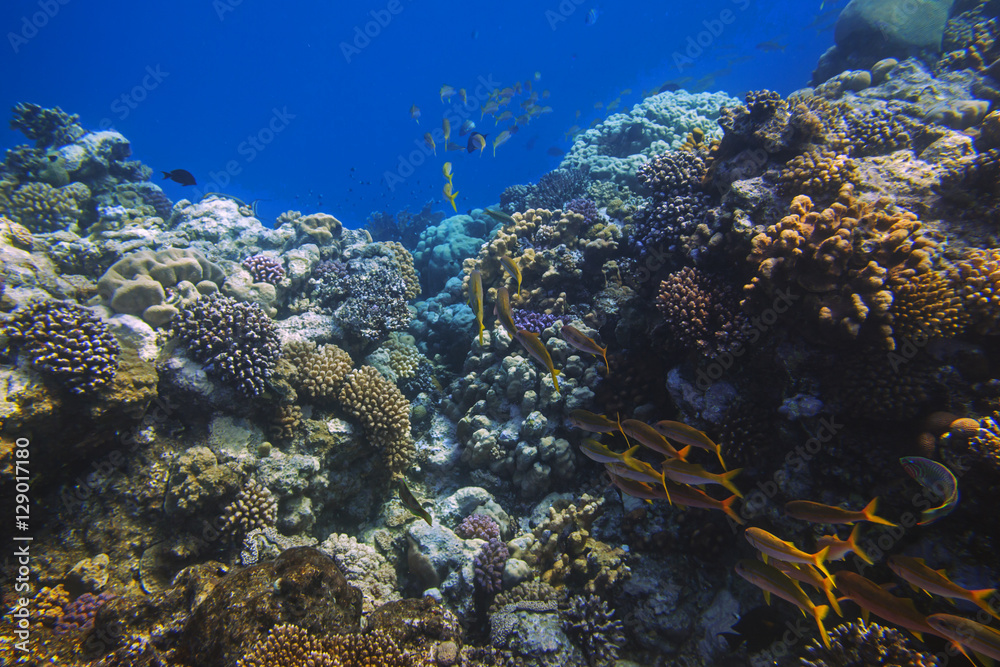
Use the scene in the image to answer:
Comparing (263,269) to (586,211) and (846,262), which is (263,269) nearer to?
(586,211)

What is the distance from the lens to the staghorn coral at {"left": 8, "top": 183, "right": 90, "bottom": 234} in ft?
28.4

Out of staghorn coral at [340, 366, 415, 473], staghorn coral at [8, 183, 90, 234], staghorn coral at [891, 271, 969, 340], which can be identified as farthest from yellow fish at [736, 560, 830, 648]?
staghorn coral at [8, 183, 90, 234]

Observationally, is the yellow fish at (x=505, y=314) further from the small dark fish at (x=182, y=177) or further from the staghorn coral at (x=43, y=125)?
the staghorn coral at (x=43, y=125)

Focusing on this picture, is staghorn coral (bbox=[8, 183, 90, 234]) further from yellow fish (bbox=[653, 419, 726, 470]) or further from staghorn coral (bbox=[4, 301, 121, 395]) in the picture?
yellow fish (bbox=[653, 419, 726, 470])

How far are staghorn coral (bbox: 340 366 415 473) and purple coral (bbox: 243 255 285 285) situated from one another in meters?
2.99

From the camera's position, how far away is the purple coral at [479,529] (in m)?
4.89

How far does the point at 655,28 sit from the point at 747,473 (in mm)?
108802

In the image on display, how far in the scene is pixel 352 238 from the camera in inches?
394

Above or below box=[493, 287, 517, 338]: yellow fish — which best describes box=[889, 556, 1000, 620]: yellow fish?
below

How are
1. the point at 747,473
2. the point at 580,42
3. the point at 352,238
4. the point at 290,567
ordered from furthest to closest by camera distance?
1. the point at 580,42
2. the point at 352,238
3. the point at 747,473
4. the point at 290,567

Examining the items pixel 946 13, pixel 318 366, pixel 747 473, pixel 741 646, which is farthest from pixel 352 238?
pixel 946 13

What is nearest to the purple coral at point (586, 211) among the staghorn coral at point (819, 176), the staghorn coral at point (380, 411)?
the staghorn coral at point (819, 176)

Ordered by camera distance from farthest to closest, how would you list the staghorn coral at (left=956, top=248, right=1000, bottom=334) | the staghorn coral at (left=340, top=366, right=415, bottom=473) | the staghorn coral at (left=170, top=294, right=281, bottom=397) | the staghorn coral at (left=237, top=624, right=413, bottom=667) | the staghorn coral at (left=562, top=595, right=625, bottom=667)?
the staghorn coral at (left=340, top=366, right=415, bottom=473) → the staghorn coral at (left=170, top=294, right=281, bottom=397) → the staghorn coral at (left=562, top=595, right=625, bottom=667) → the staghorn coral at (left=956, top=248, right=1000, bottom=334) → the staghorn coral at (left=237, top=624, right=413, bottom=667)

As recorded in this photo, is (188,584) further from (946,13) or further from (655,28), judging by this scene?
(655,28)
